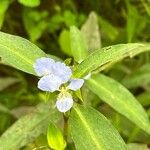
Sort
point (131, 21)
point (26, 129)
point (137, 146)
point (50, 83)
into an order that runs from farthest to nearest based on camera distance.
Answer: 1. point (131, 21)
2. point (137, 146)
3. point (26, 129)
4. point (50, 83)

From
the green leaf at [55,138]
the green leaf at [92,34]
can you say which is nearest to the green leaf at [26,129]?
the green leaf at [55,138]

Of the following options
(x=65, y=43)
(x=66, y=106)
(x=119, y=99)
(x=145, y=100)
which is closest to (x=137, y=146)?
(x=119, y=99)

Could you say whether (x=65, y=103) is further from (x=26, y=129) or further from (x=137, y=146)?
(x=137, y=146)

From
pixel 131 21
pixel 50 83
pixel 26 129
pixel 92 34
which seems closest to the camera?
pixel 50 83

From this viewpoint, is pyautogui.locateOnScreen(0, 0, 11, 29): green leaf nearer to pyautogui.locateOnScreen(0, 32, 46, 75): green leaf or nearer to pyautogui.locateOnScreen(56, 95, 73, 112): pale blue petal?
pyautogui.locateOnScreen(0, 32, 46, 75): green leaf

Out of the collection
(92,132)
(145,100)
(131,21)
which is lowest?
(145,100)

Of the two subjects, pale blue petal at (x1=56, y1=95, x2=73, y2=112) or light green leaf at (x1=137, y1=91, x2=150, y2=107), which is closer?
pale blue petal at (x1=56, y1=95, x2=73, y2=112)

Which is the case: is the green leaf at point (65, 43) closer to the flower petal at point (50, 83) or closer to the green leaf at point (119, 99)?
the green leaf at point (119, 99)

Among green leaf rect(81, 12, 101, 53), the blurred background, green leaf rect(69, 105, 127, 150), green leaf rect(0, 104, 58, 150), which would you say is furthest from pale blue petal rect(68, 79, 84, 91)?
green leaf rect(81, 12, 101, 53)
